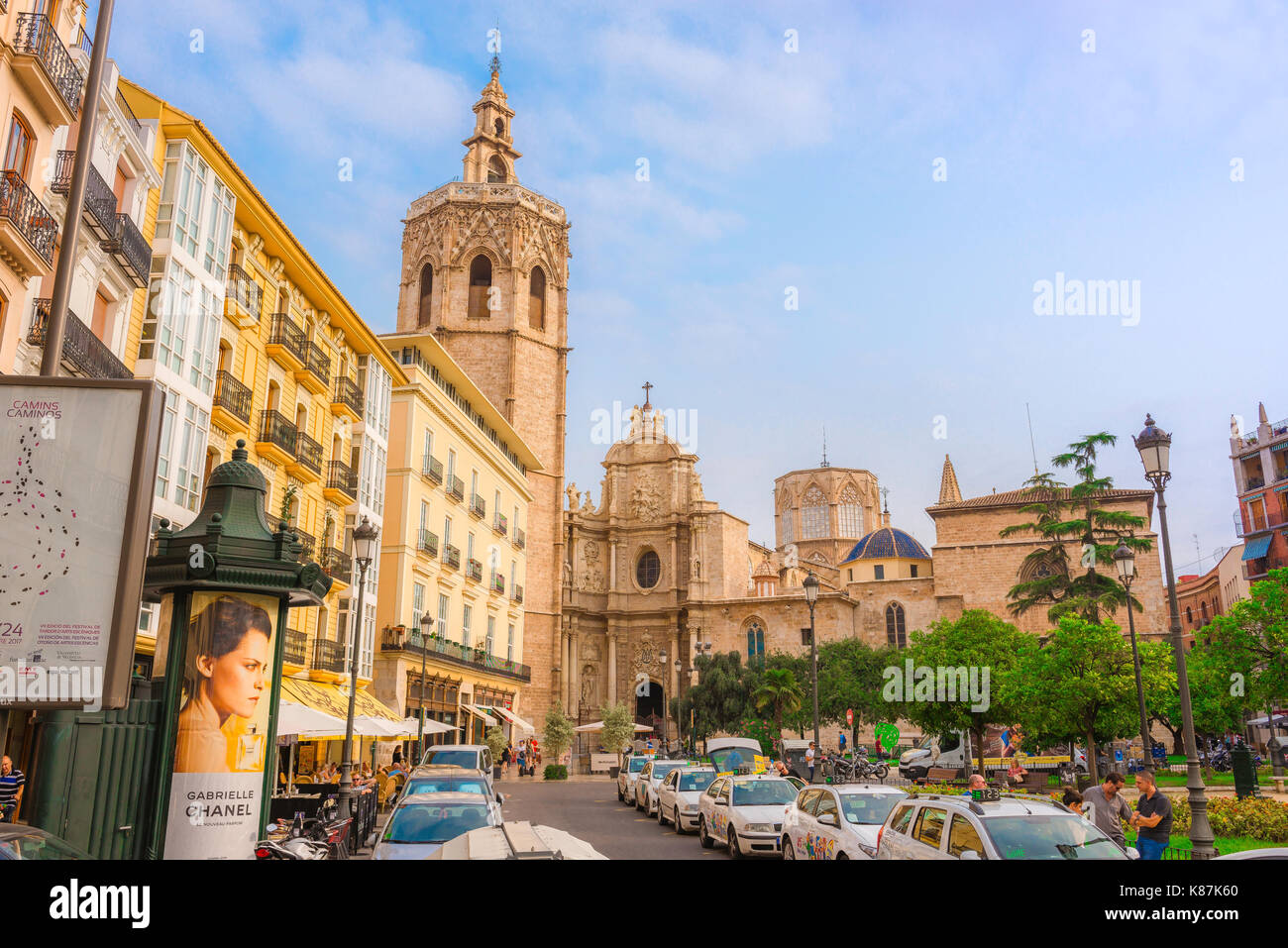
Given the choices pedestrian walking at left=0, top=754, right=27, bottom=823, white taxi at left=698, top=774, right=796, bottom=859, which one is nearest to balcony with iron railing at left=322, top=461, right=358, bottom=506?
white taxi at left=698, top=774, right=796, bottom=859

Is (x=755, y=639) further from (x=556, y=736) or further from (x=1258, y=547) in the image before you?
(x=1258, y=547)

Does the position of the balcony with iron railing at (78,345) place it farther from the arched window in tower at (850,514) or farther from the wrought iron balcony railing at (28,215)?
the arched window in tower at (850,514)

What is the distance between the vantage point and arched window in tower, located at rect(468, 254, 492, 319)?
59844 millimetres

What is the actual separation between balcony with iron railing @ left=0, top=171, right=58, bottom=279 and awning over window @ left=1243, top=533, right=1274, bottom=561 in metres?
65.2

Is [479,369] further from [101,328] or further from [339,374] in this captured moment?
[101,328]

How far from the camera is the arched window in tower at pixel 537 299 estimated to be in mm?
60719

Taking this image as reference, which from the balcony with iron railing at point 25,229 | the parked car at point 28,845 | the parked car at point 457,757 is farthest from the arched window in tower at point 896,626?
the parked car at point 28,845

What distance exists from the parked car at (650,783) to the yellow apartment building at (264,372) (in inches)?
361

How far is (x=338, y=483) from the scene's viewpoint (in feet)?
97.2

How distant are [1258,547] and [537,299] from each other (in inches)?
1923

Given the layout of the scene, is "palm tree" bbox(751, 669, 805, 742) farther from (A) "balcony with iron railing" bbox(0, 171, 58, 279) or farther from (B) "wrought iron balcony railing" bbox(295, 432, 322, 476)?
(A) "balcony with iron railing" bbox(0, 171, 58, 279)

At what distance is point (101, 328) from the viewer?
736 inches

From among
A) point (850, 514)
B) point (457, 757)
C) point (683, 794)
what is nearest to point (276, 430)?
point (457, 757)
